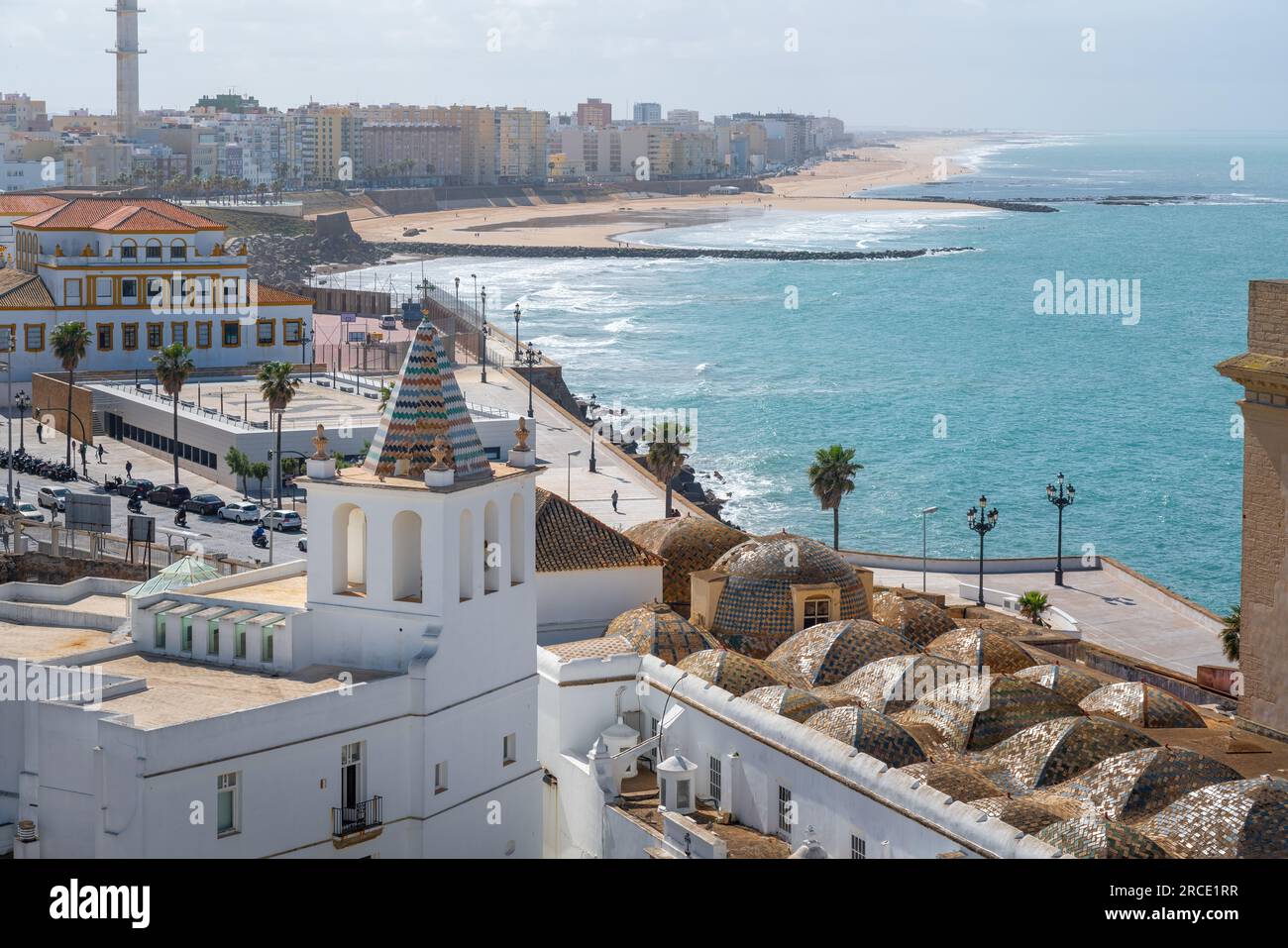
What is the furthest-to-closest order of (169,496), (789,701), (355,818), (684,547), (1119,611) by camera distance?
(169,496)
(1119,611)
(684,547)
(789,701)
(355,818)

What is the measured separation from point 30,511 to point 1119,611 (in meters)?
26.7

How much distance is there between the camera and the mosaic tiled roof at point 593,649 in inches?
1032

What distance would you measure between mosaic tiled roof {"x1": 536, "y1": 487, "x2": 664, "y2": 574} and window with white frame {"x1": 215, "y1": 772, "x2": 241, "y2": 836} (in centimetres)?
1115

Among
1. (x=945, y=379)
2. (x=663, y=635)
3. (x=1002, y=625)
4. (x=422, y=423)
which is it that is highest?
(x=422, y=423)

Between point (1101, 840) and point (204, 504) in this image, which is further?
point (204, 504)

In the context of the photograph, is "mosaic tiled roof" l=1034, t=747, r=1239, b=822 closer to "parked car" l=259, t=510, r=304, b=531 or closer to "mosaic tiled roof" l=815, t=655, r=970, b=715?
"mosaic tiled roof" l=815, t=655, r=970, b=715

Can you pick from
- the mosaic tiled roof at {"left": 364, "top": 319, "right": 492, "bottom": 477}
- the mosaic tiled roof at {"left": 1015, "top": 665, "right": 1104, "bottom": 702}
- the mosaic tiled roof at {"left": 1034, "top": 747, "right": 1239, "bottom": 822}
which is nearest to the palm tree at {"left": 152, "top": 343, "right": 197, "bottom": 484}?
the mosaic tiled roof at {"left": 1015, "top": 665, "right": 1104, "bottom": 702}

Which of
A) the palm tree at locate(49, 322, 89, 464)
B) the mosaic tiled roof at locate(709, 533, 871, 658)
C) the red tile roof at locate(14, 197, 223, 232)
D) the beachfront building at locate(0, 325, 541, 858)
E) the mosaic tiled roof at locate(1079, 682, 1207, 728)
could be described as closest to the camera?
the beachfront building at locate(0, 325, 541, 858)

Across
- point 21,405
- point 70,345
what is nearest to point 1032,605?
point 21,405

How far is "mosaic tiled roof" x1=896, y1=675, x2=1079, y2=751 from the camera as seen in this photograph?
24016mm

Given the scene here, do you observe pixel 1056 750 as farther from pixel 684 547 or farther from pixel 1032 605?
pixel 1032 605

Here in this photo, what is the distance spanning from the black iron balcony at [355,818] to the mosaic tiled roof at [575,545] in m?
9.73

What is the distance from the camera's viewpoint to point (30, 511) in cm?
4500
